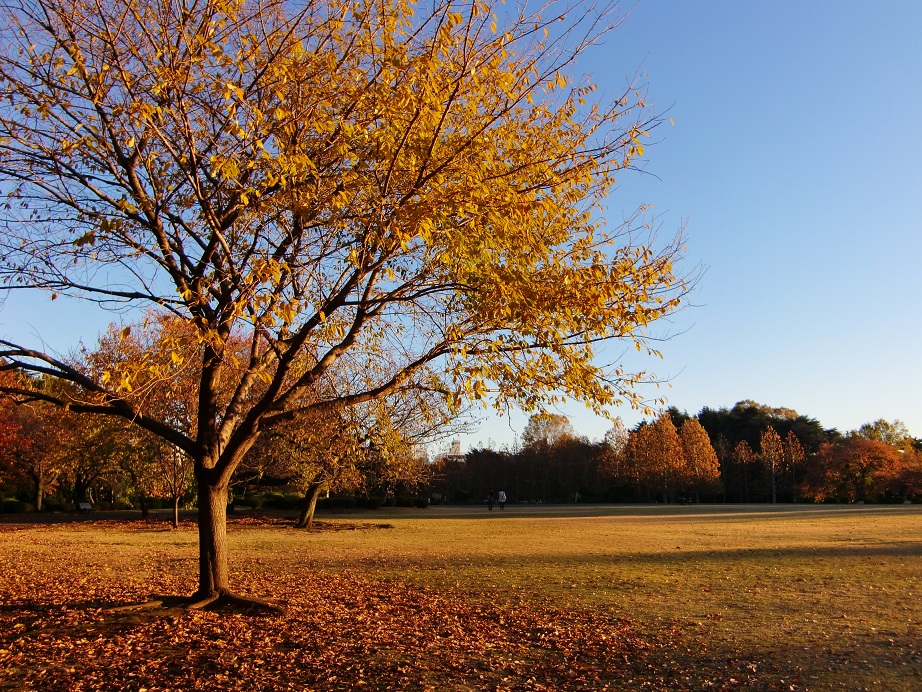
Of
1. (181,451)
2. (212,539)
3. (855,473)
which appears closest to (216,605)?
(212,539)

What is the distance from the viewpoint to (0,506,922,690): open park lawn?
610 cm

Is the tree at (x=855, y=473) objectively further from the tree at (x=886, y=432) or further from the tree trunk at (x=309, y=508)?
the tree trunk at (x=309, y=508)

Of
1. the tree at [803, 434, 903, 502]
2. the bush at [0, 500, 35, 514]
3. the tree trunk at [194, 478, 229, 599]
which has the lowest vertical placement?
the tree at [803, 434, 903, 502]

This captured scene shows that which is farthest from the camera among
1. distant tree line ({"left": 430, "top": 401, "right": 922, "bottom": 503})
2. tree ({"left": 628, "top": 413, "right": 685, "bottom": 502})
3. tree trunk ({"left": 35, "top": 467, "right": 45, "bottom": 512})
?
tree ({"left": 628, "top": 413, "right": 685, "bottom": 502})

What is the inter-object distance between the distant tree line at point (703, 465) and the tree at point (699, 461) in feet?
0.32

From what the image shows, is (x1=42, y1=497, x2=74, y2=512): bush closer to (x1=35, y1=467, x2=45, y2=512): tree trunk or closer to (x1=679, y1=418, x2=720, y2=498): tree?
(x1=35, y1=467, x2=45, y2=512): tree trunk

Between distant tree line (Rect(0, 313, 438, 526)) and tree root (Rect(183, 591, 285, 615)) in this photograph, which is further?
distant tree line (Rect(0, 313, 438, 526))

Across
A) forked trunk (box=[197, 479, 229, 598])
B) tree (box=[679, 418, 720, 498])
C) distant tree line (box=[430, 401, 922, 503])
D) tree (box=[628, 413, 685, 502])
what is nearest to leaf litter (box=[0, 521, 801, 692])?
forked trunk (box=[197, 479, 229, 598])

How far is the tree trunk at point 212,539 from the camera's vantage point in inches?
323

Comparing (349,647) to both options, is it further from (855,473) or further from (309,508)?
(855,473)

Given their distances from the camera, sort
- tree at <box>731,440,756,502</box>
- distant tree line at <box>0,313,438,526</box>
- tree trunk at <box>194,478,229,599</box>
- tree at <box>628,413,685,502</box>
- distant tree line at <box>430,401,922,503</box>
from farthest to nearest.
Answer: tree at <box>731,440,756,502</box>
tree at <box>628,413,685,502</box>
distant tree line at <box>430,401,922,503</box>
distant tree line at <box>0,313,438,526</box>
tree trunk at <box>194,478,229,599</box>

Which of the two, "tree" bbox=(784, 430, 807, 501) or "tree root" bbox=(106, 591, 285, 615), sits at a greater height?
"tree root" bbox=(106, 591, 285, 615)

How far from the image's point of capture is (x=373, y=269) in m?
7.16

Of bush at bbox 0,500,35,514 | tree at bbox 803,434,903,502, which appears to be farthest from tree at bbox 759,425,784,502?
bush at bbox 0,500,35,514
